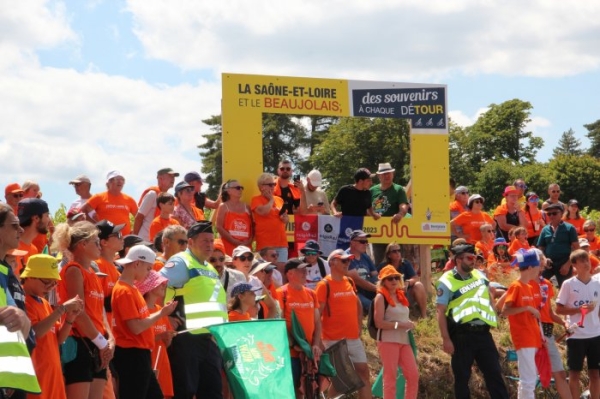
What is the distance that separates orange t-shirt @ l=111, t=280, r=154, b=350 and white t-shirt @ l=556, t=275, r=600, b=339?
7378mm

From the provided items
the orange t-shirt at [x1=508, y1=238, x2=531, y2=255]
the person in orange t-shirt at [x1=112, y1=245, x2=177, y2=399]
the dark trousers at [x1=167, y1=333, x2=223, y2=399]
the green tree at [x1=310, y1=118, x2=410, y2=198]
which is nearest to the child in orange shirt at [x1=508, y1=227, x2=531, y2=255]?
the orange t-shirt at [x1=508, y1=238, x2=531, y2=255]

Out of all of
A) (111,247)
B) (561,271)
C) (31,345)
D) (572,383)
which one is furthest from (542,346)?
(31,345)

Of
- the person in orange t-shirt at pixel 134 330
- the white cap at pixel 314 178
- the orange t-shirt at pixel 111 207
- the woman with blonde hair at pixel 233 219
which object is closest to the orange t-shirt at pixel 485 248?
the white cap at pixel 314 178

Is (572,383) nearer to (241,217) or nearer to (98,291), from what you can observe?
(241,217)

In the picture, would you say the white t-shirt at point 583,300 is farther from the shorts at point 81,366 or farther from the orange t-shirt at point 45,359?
the orange t-shirt at point 45,359

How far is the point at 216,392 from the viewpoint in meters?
9.14

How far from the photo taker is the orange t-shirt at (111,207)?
12.7m

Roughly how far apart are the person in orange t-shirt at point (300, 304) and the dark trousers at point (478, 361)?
1864mm

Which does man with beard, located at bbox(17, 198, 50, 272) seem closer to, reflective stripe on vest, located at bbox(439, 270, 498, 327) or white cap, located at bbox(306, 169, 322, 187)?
reflective stripe on vest, located at bbox(439, 270, 498, 327)

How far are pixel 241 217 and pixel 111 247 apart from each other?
16.0 ft

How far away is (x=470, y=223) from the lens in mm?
17109

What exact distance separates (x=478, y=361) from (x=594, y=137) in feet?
353

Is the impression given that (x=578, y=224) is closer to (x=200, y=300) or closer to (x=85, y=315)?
(x=200, y=300)

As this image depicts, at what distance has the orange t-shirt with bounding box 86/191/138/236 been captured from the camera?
41.7 feet
